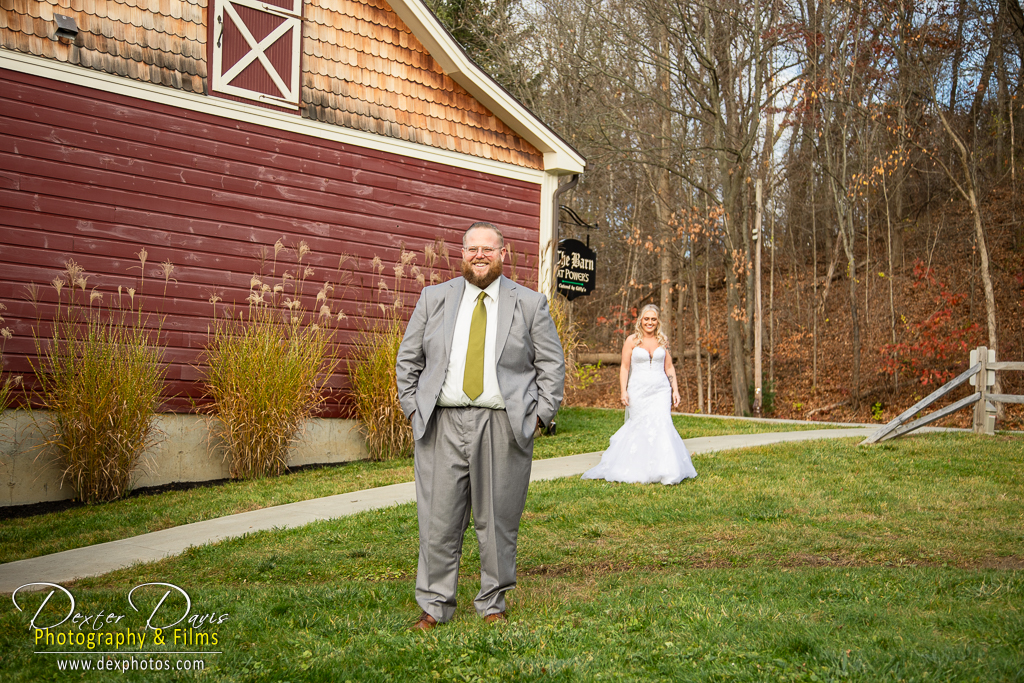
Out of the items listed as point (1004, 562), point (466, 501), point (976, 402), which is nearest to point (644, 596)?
point (466, 501)

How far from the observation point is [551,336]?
4.56m

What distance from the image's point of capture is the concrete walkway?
5945 millimetres

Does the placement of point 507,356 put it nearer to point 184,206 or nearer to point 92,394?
point 92,394

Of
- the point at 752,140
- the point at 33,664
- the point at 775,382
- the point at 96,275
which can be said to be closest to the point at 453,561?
the point at 33,664

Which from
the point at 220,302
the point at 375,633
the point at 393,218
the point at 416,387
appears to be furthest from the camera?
the point at 393,218

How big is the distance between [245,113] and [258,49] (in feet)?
2.71

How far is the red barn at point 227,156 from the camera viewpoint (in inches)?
365

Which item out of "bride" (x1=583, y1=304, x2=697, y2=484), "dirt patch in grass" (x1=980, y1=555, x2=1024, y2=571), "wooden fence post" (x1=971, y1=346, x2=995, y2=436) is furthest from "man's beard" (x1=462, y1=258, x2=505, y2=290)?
"wooden fence post" (x1=971, y1=346, x2=995, y2=436)

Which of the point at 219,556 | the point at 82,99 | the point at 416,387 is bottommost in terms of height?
the point at 219,556

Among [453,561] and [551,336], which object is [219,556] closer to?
[453,561]

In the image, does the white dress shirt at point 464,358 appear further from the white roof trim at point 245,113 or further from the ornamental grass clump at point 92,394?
the white roof trim at point 245,113

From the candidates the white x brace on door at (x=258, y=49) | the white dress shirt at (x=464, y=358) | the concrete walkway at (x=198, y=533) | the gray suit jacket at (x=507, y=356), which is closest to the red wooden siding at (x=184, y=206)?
the white x brace on door at (x=258, y=49)

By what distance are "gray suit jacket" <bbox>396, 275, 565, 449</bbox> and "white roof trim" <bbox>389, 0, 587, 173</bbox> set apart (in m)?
8.29

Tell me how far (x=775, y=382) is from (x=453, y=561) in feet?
75.6
